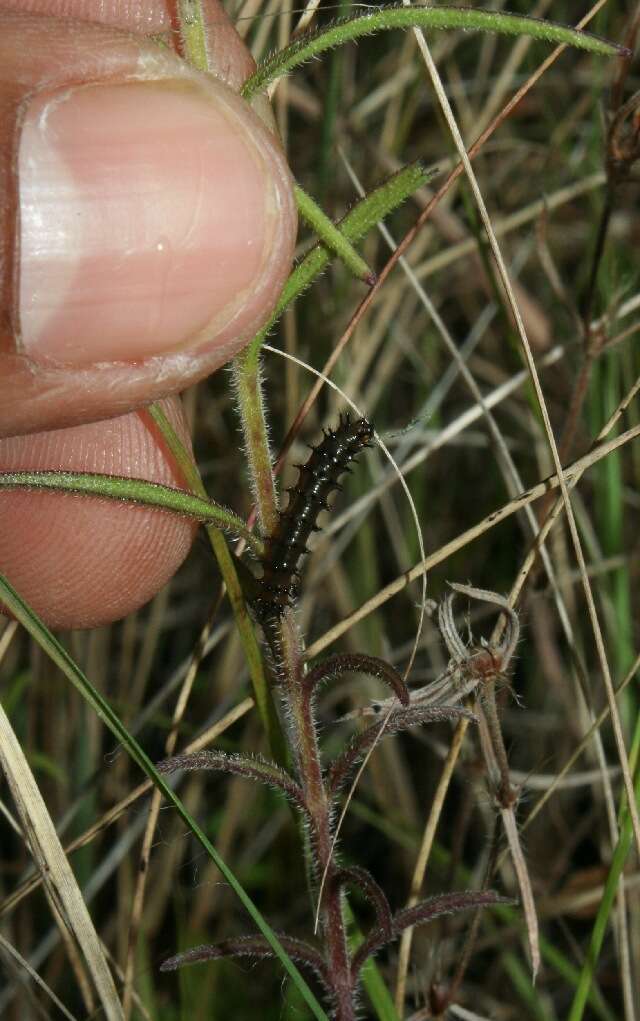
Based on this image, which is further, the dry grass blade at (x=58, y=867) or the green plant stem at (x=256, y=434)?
the dry grass blade at (x=58, y=867)

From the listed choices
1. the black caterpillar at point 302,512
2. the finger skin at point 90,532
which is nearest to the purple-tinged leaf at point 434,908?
the black caterpillar at point 302,512

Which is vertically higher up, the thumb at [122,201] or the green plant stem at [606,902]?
the thumb at [122,201]

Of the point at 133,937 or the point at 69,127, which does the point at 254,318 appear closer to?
the point at 69,127

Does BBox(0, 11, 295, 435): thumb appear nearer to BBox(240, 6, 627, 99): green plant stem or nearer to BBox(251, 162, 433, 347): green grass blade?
BBox(251, 162, 433, 347): green grass blade

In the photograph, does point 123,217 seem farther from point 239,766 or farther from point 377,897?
point 377,897

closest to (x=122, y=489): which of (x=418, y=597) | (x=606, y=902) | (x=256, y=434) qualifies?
(x=256, y=434)

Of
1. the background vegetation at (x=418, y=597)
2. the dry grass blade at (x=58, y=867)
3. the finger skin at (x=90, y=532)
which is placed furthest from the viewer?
the background vegetation at (x=418, y=597)

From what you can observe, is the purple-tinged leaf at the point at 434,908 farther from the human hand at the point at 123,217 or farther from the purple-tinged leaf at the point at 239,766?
the human hand at the point at 123,217

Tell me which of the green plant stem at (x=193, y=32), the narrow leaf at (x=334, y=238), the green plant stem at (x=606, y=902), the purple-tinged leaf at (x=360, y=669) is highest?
the green plant stem at (x=193, y=32)
